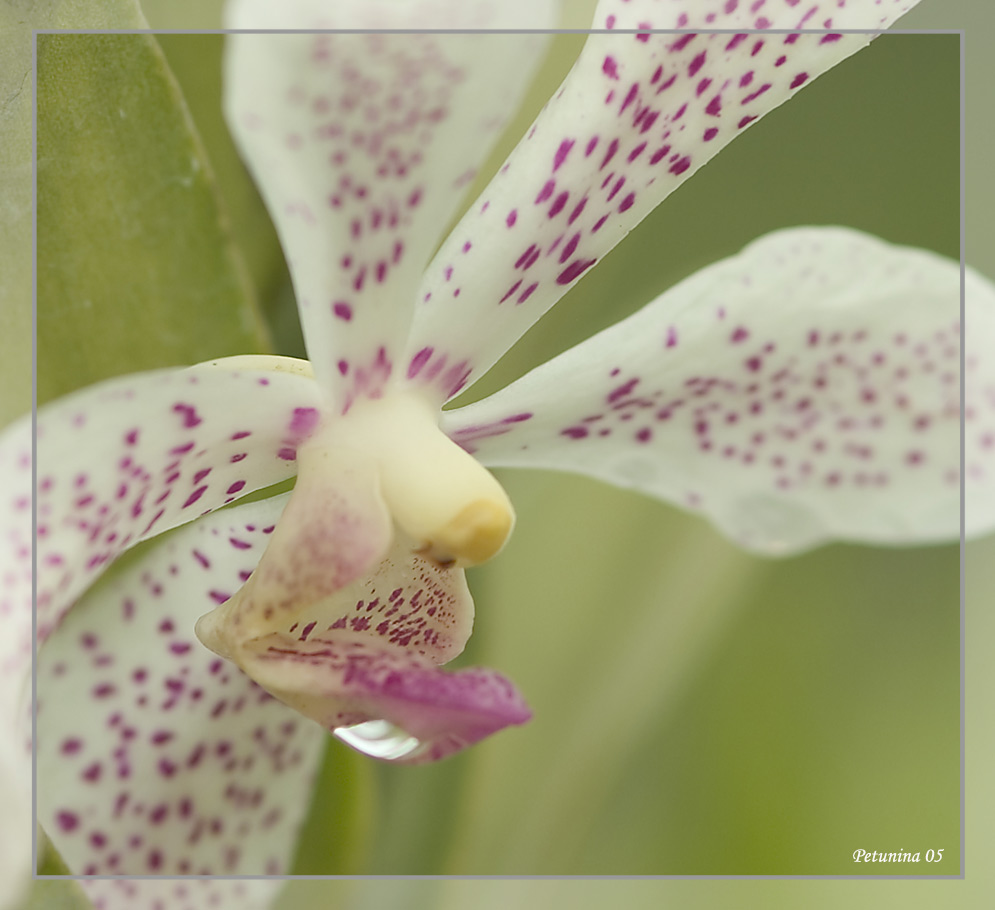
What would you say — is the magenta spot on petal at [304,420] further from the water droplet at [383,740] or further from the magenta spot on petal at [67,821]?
the magenta spot on petal at [67,821]

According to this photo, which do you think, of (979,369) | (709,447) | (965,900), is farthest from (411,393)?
(965,900)

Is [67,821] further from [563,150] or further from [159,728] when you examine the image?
[563,150]

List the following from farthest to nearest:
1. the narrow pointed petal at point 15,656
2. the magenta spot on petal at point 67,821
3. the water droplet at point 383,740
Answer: the magenta spot on petal at point 67,821 < the water droplet at point 383,740 < the narrow pointed petal at point 15,656

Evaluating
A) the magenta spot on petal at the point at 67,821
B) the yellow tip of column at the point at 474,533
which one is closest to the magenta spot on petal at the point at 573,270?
the yellow tip of column at the point at 474,533

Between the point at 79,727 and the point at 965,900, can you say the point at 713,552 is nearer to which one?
the point at 965,900

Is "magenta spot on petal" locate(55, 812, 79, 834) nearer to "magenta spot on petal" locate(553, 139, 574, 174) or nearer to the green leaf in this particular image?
the green leaf

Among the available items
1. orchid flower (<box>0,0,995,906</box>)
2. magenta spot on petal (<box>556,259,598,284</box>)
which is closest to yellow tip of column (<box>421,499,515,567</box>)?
orchid flower (<box>0,0,995,906</box>)

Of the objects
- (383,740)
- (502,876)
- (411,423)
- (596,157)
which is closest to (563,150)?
(596,157)
